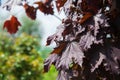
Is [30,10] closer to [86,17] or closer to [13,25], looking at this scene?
[13,25]

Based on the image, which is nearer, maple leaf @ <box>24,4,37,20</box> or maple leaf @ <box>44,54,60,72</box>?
maple leaf @ <box>44,54,60,72</box>

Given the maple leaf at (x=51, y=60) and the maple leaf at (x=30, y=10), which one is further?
the maple leaf at (x=30, y=10)

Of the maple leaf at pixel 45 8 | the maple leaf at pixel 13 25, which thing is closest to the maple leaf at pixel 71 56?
the maple leaf at pixel 45 8

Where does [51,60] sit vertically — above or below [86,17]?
below

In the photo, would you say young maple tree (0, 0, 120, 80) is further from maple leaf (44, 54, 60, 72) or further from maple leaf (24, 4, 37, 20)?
maple leaf (24, 4, 37, 20)

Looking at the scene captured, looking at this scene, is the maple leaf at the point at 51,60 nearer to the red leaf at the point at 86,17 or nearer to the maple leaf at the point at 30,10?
the red leaf at the point at 86,17

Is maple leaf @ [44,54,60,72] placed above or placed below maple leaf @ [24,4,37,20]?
below

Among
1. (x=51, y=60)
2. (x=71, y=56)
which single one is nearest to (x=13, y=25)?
(x=51, y=60)

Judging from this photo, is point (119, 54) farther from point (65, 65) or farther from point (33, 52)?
point (33, 52)

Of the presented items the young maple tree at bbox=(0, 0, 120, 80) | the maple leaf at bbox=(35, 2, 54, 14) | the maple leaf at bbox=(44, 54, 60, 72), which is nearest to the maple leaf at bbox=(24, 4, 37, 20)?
the maple leaf at bbox=(35, 2, 54, 14)
